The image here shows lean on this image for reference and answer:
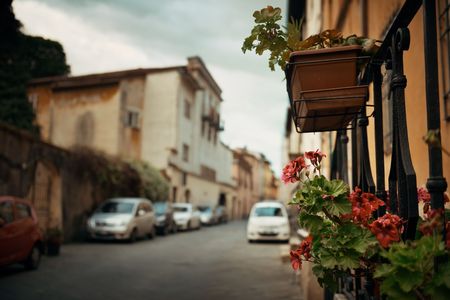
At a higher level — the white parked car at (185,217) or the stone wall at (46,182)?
the stone wall at (46,182)

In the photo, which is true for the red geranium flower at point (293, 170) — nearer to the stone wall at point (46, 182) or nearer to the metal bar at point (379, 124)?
the metal bar at point (379, 124)

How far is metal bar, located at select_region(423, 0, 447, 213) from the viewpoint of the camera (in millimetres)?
1603

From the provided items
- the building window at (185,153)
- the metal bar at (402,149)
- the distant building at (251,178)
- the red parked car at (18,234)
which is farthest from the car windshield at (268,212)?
the distant building at (251,178)

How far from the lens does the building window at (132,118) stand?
30.4 m

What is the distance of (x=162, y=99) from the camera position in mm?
31859

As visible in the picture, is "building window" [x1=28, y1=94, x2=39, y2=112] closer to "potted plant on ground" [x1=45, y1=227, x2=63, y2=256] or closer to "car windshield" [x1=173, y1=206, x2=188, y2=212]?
"car windshield" [x1=173, y1=206, x2=188, y2=212]

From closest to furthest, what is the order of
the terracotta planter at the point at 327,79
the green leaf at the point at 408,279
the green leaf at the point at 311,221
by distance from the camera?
the green leaf at the point at 408,279, the green leaf at the point at 311,221, the terracotta planter at the point at 327,79

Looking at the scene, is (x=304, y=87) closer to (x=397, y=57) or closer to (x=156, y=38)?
(x=397, y=57)

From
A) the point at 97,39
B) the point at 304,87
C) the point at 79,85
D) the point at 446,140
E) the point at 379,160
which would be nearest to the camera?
the point at 304,87

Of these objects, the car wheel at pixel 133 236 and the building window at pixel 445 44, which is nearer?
the building window at pixel 445 44

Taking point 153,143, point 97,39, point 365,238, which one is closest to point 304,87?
point 365,238

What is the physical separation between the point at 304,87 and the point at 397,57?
0.46m

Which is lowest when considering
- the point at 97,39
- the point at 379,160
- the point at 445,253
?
the point at 445,253

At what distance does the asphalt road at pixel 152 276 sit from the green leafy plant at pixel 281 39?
5544 mm
